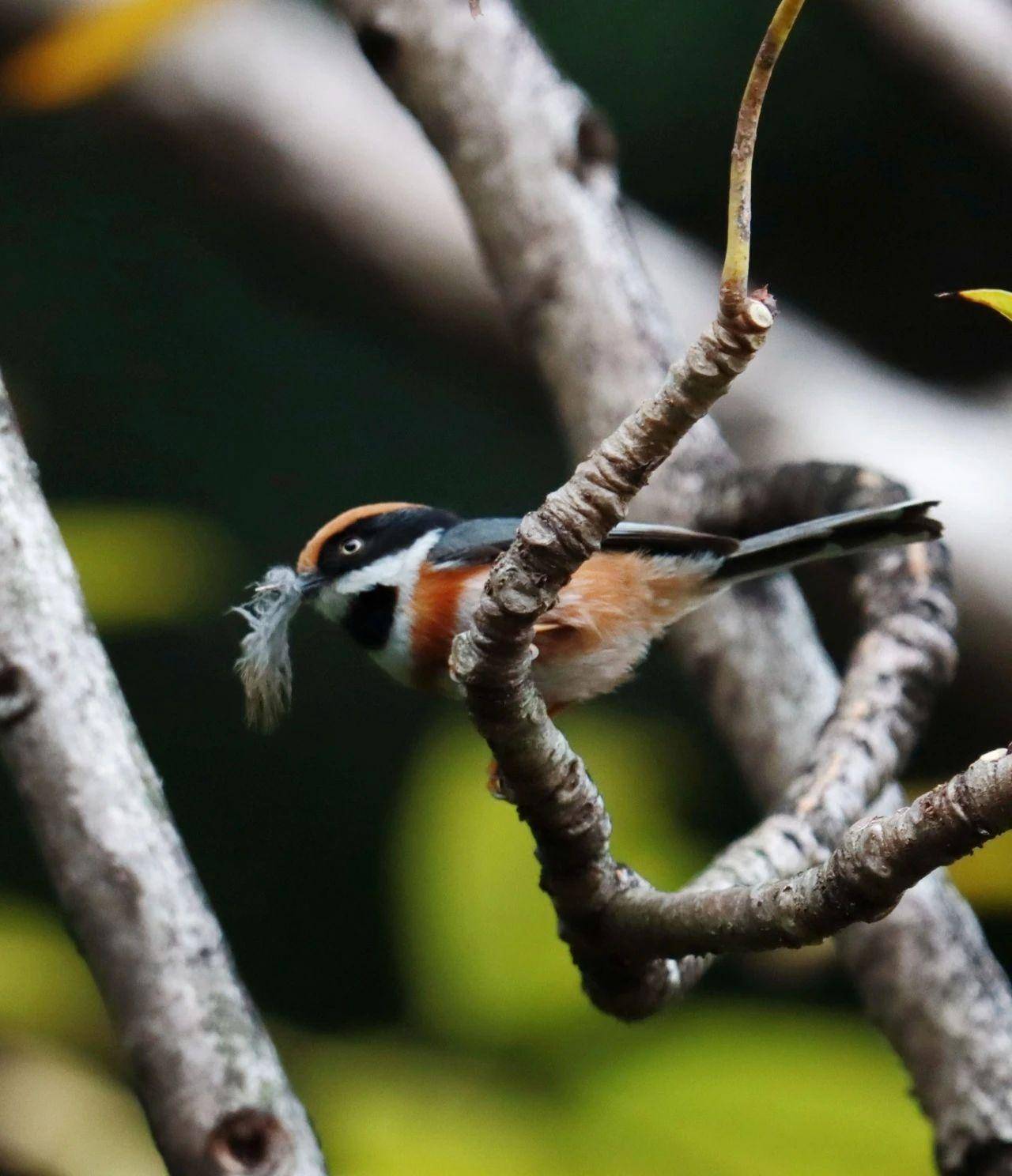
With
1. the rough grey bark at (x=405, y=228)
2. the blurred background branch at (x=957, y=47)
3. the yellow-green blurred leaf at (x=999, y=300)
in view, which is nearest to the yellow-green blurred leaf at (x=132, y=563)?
the rough grey bark at (x=405, y=228)

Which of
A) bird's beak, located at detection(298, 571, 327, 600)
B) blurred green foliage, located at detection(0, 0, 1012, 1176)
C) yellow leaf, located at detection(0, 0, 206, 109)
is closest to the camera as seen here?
bird's beak, located at detection(298, 571, 327, 600)

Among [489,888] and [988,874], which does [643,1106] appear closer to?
[489,888]

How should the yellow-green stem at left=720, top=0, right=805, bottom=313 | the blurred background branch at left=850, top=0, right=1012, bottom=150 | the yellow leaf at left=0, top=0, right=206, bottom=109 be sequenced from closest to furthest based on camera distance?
→ the yellow-green stem at left=720, top=0, right=805, bottom=313, the yellow leaf at left=0, top=0, right=206, bottom=109, the blurred background branch at left=850, top=0, right=1012, bottom=150

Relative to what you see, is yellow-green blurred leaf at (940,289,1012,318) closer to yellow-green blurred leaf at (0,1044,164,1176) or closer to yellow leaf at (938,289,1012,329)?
yellow leaf at (938,289,1012,329)

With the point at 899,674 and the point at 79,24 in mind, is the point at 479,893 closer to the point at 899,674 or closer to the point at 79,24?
the point at 899,674

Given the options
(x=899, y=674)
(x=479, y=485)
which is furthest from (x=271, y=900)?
(x=899, y=674)

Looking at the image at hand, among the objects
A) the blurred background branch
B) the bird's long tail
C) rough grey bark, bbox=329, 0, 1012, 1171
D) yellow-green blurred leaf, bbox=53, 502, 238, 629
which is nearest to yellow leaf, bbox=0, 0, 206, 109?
rough grey bark, bbox=329, 0, 1012, 1171

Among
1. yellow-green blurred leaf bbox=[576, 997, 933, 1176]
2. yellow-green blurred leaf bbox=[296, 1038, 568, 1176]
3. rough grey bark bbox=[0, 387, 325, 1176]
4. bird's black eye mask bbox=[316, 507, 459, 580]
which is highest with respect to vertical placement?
bird's black eye mask bbox=[316, 507, 459, 580]

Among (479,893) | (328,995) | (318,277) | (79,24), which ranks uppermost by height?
(79,24)
